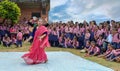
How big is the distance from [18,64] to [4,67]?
0.65m

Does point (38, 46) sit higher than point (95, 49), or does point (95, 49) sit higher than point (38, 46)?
point (38, 46)

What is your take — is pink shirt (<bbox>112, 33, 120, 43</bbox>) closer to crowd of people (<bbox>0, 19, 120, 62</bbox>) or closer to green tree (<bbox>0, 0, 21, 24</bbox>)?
crowd of people (<bbox>0, 19, 120, 62</bbox>)

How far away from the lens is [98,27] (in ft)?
44.2

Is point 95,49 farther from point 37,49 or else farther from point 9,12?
point 9,12

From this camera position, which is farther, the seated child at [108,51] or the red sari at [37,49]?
the seated child at [108,51]

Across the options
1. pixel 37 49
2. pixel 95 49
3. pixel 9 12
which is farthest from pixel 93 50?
pixel 9 12

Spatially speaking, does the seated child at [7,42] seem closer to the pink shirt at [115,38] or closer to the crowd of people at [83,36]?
the crowd of people at [83,36]

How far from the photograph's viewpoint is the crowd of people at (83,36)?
467 inches

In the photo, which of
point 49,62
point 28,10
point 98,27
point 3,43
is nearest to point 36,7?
point 28,10

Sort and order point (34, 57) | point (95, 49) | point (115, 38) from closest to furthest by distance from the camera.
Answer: point (34, 57) → point (115, 38) → point (95, 49)

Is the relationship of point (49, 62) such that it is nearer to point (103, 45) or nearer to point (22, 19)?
point (103, 45)

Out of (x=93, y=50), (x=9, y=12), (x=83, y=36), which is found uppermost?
(x=9, y=12)

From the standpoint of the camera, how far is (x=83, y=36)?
14797 mm

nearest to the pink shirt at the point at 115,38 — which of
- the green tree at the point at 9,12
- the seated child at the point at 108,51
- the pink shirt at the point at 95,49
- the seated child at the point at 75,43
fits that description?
the seated child at the point at 108,51
